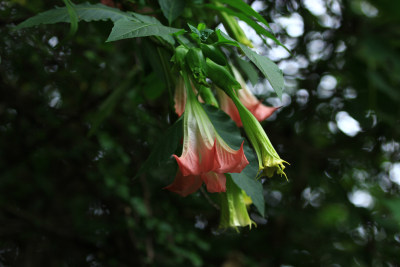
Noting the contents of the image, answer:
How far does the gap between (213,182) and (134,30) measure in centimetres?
21

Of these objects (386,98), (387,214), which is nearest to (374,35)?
(386,98)

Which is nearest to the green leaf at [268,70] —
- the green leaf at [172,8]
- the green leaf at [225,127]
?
the green leaf at [225,127]

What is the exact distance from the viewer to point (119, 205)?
121 cm

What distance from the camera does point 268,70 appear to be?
0.38 meters

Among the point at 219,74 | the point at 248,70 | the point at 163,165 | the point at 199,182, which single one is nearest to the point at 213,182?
the point at 199,182

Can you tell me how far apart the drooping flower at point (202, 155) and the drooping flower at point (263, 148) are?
4 centimetres

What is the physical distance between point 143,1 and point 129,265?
2.94 feet

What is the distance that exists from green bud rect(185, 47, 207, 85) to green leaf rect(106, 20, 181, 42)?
1.4 inches

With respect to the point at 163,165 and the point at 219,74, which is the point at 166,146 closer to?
the point at 219,74

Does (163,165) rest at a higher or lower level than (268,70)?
lower

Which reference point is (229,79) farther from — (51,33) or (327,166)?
(327,166)

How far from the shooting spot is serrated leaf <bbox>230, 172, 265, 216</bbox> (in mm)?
454

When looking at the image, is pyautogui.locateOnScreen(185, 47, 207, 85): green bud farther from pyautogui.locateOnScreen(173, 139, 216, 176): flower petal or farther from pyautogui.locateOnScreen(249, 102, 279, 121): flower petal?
pyautogui.locateOnScreen(249, 102, 279, 121): flower petal

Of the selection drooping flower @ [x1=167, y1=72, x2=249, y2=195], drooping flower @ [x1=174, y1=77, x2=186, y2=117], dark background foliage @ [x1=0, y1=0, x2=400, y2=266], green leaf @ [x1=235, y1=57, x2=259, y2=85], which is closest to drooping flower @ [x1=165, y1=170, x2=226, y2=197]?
drooping flower @ [x1=167, y1=72, x2=249, y2=195]
